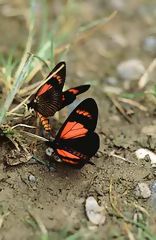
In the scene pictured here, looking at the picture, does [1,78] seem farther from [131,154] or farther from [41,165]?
[131,154]

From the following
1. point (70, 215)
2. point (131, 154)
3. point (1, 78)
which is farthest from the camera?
point (1, 78)

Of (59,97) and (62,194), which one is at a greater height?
(59,97)

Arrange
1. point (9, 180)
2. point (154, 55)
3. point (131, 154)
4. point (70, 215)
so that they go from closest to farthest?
1. point (70, 215)
2. point (9, 180)
3. point (131, 154)
4. point (154, 55)

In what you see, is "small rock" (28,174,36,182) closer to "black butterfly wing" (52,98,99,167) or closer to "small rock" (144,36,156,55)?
"black butterfly wing" (52,98,99,167)

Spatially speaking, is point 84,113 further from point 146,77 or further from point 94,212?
point 146,77

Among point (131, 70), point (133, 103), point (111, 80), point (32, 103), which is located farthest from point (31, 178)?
point (131, 70)

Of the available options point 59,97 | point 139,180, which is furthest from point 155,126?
point 59,97

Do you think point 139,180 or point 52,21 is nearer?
point 139,180
